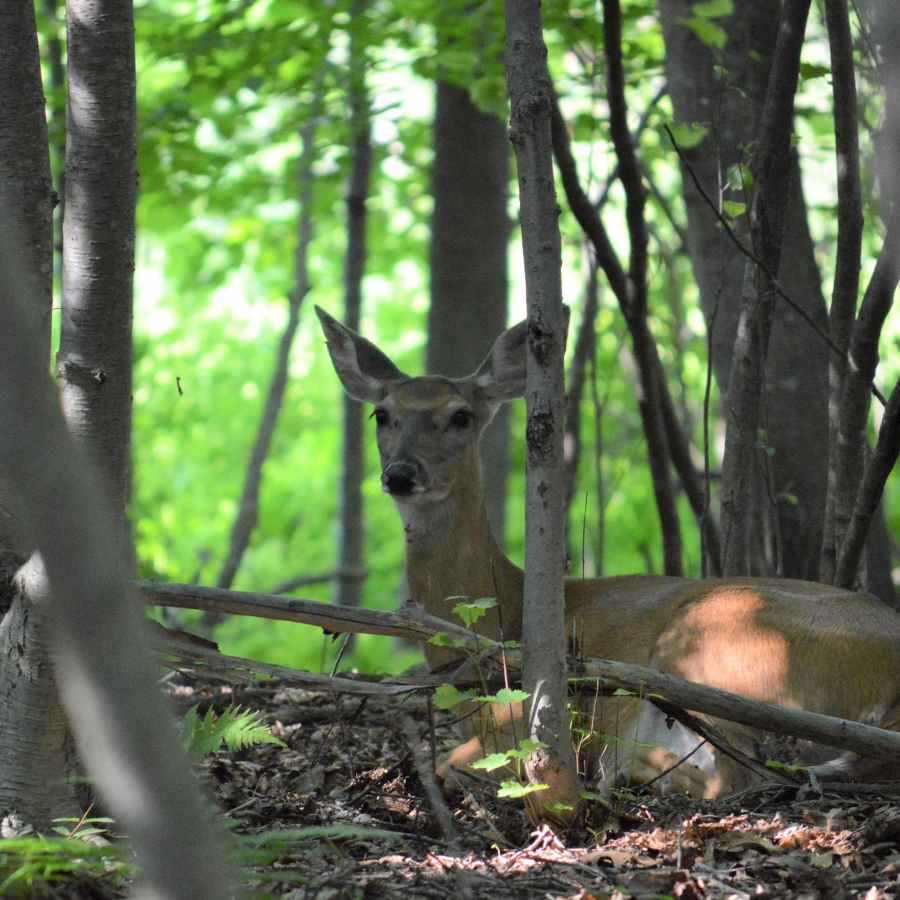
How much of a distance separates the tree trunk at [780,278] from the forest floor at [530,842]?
275 cm

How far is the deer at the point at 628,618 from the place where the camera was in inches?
183

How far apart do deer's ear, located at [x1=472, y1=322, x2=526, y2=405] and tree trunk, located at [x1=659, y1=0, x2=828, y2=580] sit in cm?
113

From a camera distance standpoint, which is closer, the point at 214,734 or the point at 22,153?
the point at 214,734

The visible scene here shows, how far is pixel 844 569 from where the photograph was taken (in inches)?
208

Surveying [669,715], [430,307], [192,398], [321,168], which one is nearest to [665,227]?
[321,168]

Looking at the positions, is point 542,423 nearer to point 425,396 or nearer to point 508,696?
point 508,696

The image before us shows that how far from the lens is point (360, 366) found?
6.82 metres

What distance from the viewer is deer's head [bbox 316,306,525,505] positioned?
19.6 ft

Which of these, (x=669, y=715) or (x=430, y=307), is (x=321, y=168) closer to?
(x=430, y=307)

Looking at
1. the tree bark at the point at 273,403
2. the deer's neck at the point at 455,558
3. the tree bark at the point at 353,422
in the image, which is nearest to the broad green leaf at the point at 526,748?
the deer's neck at the point at 455,558

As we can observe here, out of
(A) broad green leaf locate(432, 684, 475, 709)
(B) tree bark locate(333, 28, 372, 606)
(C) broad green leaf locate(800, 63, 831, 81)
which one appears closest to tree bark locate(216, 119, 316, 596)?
(B) tree bark locate(333, 28, 372, 606)

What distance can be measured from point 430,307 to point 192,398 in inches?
327

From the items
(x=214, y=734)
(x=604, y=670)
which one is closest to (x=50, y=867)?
(x=214, y=734)

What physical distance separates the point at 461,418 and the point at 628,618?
57.6 inches
